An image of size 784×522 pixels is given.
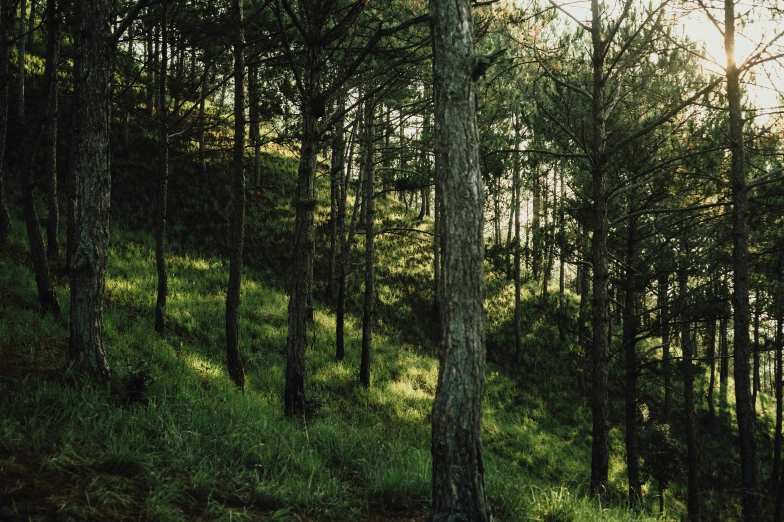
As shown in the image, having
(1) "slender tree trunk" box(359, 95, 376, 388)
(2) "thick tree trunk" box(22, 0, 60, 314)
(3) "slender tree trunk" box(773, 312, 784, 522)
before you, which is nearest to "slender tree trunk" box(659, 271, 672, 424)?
(3) "slender tree trunk" box(773, 312, 784, 522)

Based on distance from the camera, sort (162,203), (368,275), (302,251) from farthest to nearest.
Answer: (368,275) < (162,203) < (302,251)

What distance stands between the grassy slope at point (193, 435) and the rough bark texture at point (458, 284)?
0.83m

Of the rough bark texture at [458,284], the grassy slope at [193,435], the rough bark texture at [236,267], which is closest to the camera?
the grassy slope at [193,435]

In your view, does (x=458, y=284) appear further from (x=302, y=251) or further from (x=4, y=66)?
(x=4, y=66)

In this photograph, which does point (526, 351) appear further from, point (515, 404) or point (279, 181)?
point (279, 181)

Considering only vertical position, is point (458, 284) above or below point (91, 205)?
below

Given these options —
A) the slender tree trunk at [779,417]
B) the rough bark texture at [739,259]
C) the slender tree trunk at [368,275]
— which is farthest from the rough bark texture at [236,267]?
the slender tree trunk at [779,417]

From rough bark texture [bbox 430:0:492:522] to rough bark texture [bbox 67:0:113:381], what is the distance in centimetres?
382

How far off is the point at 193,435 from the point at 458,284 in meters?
2.94

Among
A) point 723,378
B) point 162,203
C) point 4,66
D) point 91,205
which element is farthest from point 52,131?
point 723,378

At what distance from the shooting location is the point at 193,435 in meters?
4.54

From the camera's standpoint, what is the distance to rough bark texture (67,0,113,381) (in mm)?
5223

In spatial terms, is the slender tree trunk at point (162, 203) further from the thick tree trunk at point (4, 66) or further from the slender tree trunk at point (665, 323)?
the slender tree trunk at point (665, 323)

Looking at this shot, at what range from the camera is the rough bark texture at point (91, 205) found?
5223 millimetres
